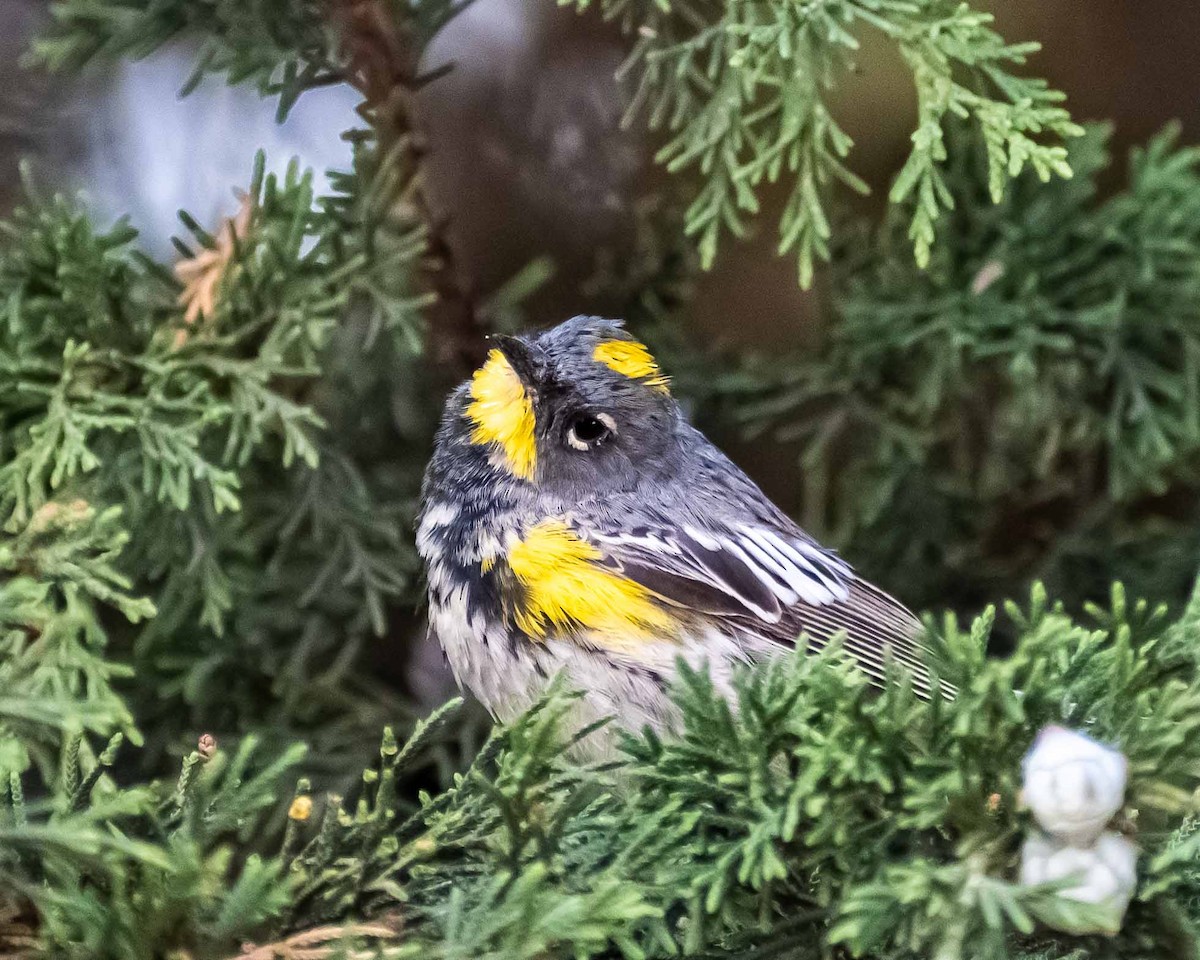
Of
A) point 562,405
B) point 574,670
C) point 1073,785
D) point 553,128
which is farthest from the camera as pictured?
point 553,128

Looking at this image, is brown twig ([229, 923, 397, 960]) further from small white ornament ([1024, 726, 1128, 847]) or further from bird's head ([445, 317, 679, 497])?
bird's head ([445, 317, 679, 497])

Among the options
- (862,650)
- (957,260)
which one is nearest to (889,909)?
(862,650)

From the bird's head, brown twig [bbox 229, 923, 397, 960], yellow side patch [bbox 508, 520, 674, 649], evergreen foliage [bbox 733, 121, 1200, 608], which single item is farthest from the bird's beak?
brown twig [bbox 229, 923, 397, 960]

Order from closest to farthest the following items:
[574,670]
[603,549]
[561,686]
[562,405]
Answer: [561,686] < [574,670] < [603,549] < [562,405]

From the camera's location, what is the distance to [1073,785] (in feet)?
2.25

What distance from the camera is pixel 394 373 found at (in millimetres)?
1707

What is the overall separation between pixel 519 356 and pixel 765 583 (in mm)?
443

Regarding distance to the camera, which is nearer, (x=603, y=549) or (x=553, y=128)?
(x=603, y=549)

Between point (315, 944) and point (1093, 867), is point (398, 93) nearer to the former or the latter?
point (315, 944)

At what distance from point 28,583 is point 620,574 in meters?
0.76

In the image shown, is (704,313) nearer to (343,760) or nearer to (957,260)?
(957,260)

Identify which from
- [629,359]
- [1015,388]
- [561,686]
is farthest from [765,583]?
[561,686]

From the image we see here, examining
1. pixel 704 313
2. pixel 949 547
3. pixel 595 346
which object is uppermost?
pixel 704 313

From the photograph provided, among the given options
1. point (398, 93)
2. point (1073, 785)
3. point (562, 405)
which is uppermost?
point (398, 93)
